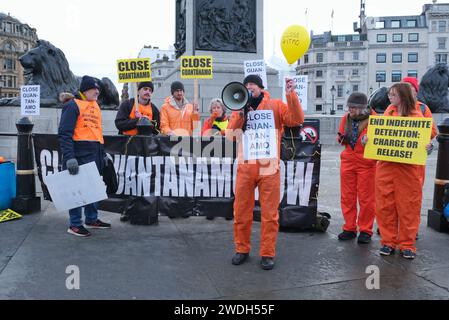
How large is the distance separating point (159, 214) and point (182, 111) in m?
1.90

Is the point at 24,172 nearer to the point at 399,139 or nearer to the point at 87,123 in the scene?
the point at 87,123

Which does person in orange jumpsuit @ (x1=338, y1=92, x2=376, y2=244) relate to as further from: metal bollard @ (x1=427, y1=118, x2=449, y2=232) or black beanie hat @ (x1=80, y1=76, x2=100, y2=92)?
black beanie hat @ (x1=80, y1=76, x2=100, y2=92)

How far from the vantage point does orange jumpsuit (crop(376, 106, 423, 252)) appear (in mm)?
4672

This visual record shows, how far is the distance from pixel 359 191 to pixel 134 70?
3933 millimetres

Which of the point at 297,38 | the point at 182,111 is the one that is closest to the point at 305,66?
the point at 297,38

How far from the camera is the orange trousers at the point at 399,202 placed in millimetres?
4672

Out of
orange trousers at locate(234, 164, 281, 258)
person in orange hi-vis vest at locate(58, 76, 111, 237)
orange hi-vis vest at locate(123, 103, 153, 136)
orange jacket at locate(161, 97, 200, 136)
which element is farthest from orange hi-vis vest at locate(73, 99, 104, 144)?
orange trousers at locate(234, 164, 281, 258)

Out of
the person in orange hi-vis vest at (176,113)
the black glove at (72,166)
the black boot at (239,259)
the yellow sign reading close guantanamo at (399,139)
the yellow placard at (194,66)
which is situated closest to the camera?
the black boot at (239,259)

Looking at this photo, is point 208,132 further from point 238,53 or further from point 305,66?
point 305,66

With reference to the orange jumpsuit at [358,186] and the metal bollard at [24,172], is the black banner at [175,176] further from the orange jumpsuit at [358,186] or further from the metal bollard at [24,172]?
the metal bollard at [24,172]

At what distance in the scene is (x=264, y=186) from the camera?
14.3 feet

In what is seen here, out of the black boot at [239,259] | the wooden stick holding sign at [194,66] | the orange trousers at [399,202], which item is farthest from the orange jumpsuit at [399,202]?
the wooden stick holding sign at [194,66]

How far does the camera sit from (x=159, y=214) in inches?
243

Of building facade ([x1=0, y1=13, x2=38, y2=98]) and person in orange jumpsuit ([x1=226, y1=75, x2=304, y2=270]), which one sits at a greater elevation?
building facade ([x1=0, y1=13, x2=38, y2=98])
